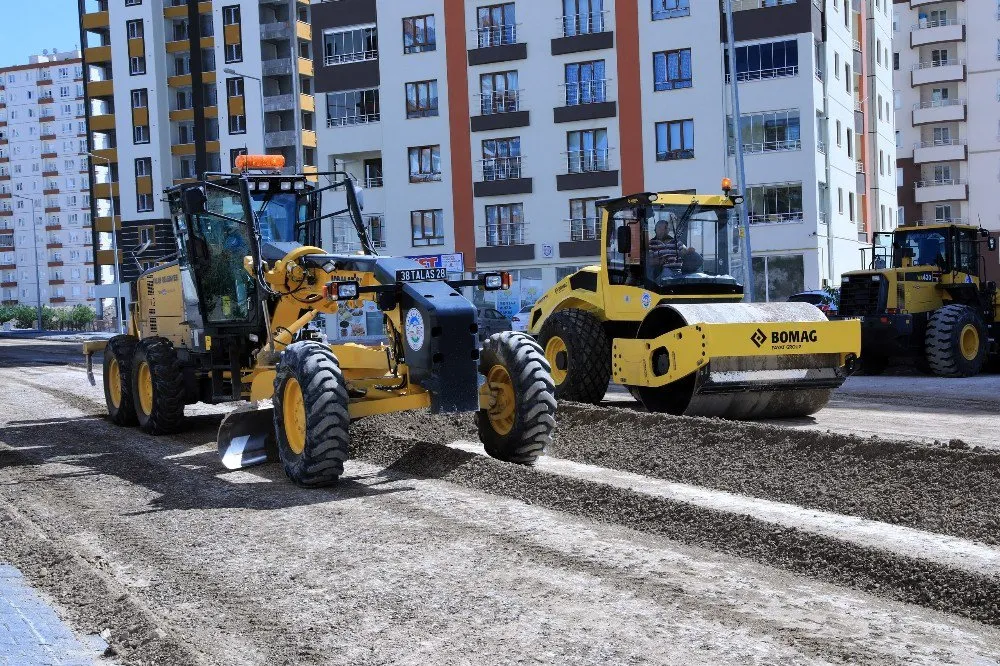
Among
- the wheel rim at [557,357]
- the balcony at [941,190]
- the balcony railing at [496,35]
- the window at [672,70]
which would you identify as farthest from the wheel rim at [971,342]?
the balcony at [941,190]

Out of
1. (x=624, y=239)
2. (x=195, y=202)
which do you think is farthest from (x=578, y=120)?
(x=195, y=202)

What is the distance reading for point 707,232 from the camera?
14.8 metres

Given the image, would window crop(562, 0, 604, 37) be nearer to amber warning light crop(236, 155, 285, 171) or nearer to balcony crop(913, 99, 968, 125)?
amber warning light crop(236, 155, 285, 171)

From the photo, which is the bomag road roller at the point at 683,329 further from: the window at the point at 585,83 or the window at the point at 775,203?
the window at the point at 585,83

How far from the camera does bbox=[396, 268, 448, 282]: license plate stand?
9836 mm

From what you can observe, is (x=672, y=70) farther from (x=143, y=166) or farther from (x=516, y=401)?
(x=143, y=166)

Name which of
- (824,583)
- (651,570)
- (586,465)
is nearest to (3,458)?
(586,465)

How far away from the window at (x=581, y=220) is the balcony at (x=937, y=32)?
133 ft

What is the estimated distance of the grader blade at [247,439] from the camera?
410 inches

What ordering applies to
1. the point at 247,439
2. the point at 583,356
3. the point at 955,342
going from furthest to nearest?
the point at 955,342, the point at 583,356, the point at 247,439

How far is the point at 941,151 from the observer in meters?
75.4

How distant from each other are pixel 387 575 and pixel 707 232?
946cm

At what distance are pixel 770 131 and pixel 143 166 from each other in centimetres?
4562

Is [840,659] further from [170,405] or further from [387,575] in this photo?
[170,405]
